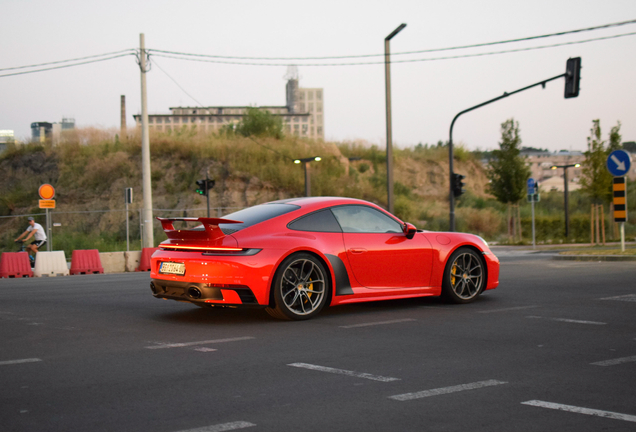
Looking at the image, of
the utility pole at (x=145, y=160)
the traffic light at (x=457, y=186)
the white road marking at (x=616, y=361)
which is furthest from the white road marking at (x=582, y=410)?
the traffic light at (x=457, y=186)

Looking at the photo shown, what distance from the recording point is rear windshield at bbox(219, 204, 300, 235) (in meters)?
7.97

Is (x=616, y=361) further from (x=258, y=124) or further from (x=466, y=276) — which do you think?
(x=258, y=124)

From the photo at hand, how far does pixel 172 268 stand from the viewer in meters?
7.97

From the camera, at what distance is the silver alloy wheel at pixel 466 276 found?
9508 millimetres

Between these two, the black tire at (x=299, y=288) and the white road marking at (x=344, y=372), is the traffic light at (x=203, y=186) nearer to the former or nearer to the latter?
the black tire at (x=299, y=288)

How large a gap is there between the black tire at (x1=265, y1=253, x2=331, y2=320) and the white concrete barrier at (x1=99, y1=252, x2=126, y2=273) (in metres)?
13.1

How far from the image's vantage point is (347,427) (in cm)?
392

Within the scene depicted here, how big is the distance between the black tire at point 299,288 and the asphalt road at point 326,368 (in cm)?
22

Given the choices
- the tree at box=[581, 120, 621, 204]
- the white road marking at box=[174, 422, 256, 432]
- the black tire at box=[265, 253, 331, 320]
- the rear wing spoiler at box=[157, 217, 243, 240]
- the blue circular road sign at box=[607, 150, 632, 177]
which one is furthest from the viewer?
the tree at box=[581, 120, 621, 204]

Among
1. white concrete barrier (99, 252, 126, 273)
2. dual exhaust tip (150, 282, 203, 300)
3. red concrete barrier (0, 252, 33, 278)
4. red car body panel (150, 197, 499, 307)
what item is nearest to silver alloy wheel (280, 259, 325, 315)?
red car body panel (150, 197, 499, 307)

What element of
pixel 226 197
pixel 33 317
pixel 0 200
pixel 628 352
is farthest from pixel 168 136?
pixel 628 352

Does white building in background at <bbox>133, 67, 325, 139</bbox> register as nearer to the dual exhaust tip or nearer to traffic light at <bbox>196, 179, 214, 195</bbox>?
traffic light at <bbox>196, 179, 214, 195</bbox>

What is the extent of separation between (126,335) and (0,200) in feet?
138

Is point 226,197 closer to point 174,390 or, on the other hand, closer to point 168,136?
point 168,136
